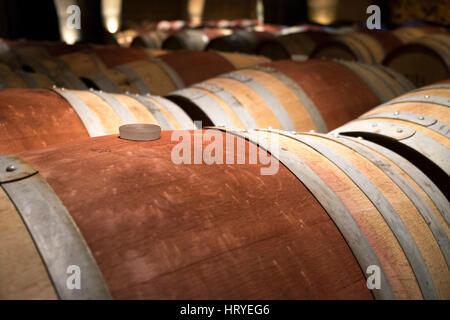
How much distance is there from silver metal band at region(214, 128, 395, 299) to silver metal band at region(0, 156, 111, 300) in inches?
26.5

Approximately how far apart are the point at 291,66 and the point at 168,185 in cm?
236

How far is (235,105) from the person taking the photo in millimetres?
2875

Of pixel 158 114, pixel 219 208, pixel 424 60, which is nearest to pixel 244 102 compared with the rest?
pixel 158 114

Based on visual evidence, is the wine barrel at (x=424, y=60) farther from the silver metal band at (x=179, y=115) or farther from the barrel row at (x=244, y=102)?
the silver metal band at (x=179, y=115)

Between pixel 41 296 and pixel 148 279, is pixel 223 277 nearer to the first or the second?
pixel 148 279

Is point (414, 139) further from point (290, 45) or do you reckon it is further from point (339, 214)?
point (290, 45)

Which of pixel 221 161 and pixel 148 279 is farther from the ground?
pixel 221 161

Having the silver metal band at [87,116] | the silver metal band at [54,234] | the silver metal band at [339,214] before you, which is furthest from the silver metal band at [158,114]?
the silver metal band at [54,234]

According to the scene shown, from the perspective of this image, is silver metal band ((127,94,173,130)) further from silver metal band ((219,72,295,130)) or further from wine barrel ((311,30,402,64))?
wine barrel ((311,30,402,64))

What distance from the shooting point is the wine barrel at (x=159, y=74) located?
375 centimetres

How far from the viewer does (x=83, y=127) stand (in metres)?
2.24

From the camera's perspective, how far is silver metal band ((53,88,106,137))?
2.23m

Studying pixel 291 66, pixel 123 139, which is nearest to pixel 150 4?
pixel 291 66

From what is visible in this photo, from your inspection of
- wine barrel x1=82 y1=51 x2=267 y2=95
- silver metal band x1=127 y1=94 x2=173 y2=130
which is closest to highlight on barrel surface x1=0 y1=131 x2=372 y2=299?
silver metal band x1=127 y1=94 x2=173 y2=130
